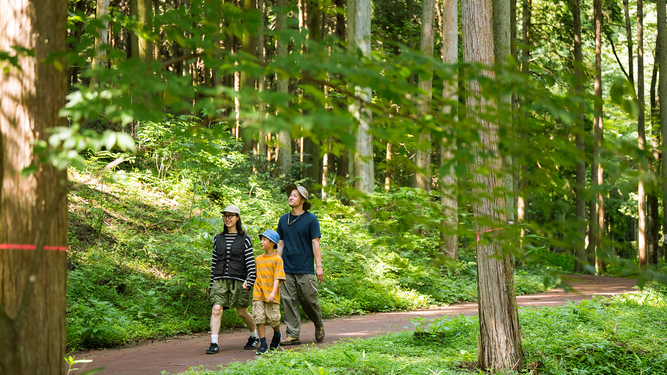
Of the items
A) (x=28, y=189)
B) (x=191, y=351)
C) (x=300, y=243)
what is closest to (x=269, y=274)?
(x=300, y=243)

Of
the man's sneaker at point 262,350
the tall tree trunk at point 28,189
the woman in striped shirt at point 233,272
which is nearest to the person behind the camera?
the tall tree trunk at point 28,189

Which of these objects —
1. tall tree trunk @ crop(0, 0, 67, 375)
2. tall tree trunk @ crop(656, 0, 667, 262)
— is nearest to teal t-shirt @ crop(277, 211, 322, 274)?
tall tree trunk @ crop(0, 0, 67, 375)

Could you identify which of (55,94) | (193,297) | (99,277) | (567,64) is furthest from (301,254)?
(567,64)

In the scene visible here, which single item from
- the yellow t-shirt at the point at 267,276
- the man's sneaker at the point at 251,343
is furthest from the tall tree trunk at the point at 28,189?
the man's sneaker at the point at 251,343

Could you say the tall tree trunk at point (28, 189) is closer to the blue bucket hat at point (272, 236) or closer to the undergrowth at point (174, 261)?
the undergrowth at point (174, 261)

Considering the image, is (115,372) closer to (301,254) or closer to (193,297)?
(301,254)

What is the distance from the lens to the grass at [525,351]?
5754 millimetres

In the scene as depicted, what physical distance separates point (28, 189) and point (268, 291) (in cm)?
495

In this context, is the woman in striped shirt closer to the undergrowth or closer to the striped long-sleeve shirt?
the striped long-sleeve shirt

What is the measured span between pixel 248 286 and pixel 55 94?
5001mm

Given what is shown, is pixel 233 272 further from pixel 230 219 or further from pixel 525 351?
pixel 525 351

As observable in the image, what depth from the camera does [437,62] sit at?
2.29 meters

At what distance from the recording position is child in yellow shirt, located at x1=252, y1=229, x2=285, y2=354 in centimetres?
727

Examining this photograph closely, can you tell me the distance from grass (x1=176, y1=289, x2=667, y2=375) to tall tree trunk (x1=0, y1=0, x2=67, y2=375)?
2.71 m
